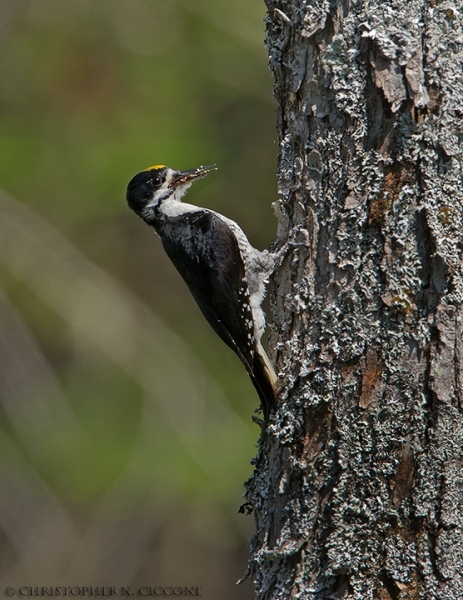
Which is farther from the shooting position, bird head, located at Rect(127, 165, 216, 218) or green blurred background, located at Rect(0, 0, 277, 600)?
green blurred background, located at Rect(0, 0, 277, 600)

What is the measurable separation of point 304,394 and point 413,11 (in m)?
1.49

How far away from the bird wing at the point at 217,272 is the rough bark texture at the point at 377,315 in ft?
3.28

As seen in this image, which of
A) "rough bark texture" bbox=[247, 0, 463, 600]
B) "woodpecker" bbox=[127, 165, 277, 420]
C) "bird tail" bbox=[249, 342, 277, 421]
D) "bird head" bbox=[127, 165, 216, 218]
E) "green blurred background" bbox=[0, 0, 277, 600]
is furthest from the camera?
"green blurred background" bbox=[0, 0, 277, 600]

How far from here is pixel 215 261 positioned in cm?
405

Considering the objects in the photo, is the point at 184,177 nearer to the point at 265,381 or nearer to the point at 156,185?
the point at 156,185

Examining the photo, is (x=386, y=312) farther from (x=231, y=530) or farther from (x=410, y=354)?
(x=231, y=530)

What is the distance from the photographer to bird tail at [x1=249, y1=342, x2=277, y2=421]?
10.4ft

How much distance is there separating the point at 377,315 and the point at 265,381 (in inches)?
28.1

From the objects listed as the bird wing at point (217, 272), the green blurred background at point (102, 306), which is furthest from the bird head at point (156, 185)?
the green blurred background at point (102, 306)

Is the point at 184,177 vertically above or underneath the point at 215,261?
above

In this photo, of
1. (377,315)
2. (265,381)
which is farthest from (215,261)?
(377,315)

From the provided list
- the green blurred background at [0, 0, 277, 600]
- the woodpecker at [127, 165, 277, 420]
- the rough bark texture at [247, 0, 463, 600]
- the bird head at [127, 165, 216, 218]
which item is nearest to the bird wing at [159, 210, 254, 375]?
the woodpecker at [127, 165, 277, 420]

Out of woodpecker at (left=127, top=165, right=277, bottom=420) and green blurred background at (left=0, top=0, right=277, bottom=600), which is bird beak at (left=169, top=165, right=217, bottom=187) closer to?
woodpecker at (left=127, top=165, right=277, bottom=420)

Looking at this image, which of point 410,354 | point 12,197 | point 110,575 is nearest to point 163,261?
point 12,197
